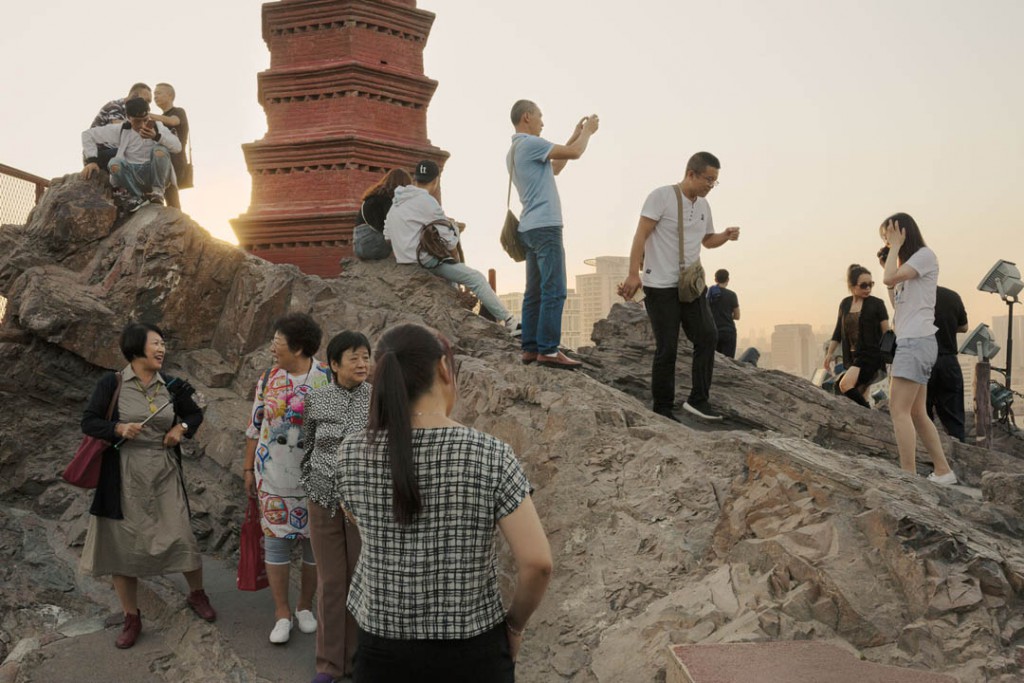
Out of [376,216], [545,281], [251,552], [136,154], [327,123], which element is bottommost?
[251,552]

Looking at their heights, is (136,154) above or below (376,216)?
above

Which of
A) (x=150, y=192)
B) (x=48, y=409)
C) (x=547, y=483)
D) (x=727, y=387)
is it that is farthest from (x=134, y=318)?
(x=727, y=387)

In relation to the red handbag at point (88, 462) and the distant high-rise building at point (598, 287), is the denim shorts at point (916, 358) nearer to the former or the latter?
the red handbag at point (88, 462)

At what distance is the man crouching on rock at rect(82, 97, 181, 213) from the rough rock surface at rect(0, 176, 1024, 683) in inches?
11.9

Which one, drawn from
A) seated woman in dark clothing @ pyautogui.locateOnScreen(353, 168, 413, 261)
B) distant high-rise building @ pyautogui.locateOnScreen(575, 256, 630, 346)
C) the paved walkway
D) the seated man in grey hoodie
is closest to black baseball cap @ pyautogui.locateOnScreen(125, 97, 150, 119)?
seated woman in dark clothing @ pyautogui.locateOnScreen(353, 168, 413, 261)

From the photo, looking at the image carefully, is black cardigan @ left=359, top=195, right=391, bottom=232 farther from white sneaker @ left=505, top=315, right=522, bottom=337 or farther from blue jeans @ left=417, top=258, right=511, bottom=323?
white sneaker @ left=505, top=315, right=522, bottom=337

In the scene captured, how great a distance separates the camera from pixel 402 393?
2.25m

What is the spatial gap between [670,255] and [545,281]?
928mm

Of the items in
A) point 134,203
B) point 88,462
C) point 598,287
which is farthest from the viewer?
point 598,287

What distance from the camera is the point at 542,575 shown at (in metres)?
2.24

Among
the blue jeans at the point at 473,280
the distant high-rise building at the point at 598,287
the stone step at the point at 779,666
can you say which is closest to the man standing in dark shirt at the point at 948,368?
the blue jeans at the point at 473,280


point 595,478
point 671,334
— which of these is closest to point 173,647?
point 595,478

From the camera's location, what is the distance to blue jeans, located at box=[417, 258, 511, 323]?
7922mm

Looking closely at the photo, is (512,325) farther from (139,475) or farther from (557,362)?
(139,475)
